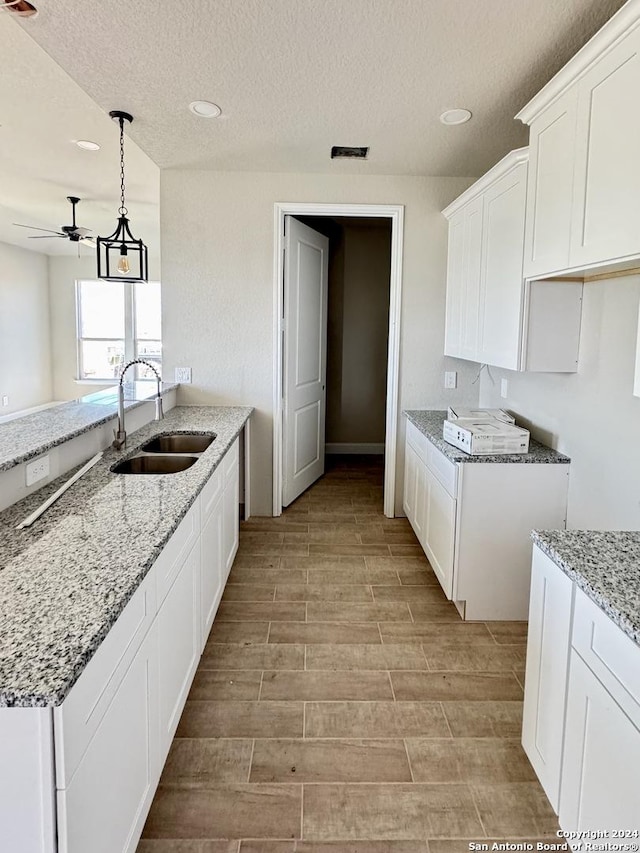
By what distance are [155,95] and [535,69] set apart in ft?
5.67

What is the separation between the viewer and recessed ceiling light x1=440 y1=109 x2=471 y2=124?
8.73ft

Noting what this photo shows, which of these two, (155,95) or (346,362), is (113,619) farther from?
(346,362)

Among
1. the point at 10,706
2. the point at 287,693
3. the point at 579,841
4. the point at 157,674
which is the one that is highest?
the point at 10,706

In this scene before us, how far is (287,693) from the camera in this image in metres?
2.16

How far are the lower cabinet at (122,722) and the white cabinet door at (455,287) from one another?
2.22m

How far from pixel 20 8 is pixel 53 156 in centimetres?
234

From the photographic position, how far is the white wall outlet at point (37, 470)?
Result: 6.05ft

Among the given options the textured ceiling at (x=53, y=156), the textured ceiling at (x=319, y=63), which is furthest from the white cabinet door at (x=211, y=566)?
the textured ceiling at (x=53, y=156)

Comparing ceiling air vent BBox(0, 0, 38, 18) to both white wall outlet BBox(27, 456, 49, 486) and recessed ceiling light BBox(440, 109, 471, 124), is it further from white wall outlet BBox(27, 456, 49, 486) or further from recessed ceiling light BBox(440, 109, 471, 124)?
recessed ceiling light BBox(440, 109, 471, 124)

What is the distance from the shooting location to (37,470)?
1893 mm

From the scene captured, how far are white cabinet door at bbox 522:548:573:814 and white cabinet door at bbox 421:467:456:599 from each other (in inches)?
39.8

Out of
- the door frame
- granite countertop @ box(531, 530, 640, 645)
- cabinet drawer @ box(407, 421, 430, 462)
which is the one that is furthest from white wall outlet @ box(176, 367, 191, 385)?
granite countertop @ box(531, 530, 640, 645)

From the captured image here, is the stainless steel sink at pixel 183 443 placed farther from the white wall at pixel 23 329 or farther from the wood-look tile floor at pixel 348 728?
the white wall at pixel 23 329

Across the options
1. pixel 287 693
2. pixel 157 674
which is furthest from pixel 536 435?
pixel 157 674
